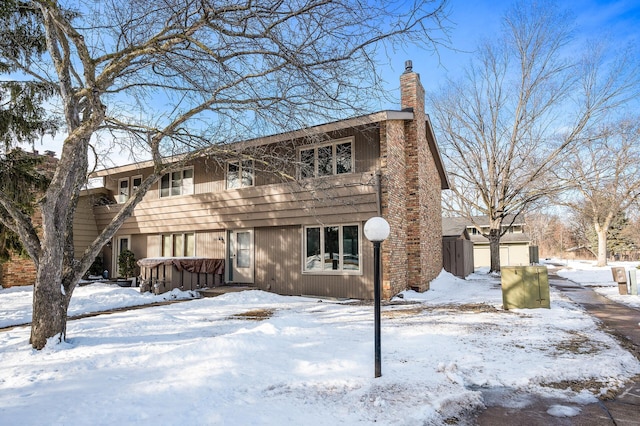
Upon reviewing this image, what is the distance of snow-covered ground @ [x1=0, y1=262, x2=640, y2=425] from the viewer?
332cm

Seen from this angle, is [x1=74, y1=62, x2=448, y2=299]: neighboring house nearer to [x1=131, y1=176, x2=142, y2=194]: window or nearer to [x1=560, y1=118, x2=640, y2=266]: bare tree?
[x1=131, y1=176, x2=142, y2=194]: window

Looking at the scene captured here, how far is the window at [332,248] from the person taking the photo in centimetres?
1134

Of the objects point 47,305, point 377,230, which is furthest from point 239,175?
point 377,230

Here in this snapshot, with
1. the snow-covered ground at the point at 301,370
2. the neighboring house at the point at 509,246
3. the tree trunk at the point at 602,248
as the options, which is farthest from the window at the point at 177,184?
the tree trunk at the point at 602,248

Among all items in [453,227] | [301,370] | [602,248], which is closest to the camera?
[301,370]

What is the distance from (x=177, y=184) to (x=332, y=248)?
7285mm

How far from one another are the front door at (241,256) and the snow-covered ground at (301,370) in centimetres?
562

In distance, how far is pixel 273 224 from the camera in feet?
40.5

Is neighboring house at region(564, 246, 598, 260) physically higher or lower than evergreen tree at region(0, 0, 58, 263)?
lower

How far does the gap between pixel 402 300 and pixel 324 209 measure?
335 centimetres

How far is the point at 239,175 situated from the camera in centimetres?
1341

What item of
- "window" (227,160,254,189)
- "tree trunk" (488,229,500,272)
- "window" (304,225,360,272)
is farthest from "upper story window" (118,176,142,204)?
"tree trunk" (488,229,500,272)

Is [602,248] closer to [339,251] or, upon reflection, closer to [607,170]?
[607,170]

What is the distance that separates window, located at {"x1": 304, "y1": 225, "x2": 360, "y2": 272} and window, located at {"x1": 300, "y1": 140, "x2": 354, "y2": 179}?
1683 mm
